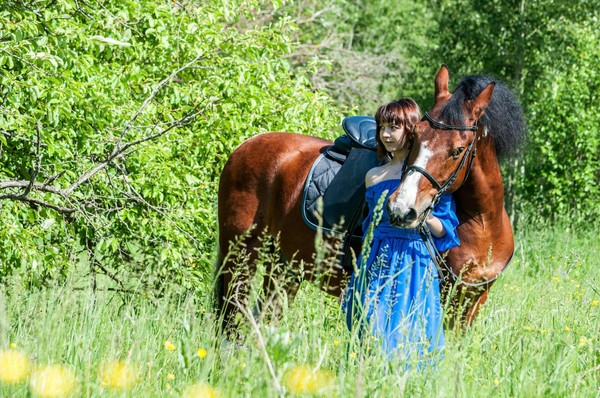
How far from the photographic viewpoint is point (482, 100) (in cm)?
373

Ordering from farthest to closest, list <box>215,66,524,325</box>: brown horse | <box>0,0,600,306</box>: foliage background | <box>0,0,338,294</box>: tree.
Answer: <box>0,0,338,294</box>: tree → <box>0,0,600,306</box>: foliage background → <box>215,66,524,325</box>: brown horse

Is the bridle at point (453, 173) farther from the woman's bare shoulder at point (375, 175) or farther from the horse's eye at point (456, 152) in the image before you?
the woman's bare shoulder at point (375, 175)

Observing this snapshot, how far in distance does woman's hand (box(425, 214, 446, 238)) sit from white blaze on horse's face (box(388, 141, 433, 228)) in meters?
0.19

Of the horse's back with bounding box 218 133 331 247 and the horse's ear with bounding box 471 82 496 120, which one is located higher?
the horse's ear with bounding box 471 82 496 120

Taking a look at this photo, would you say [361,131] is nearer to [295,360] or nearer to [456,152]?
[456,152]

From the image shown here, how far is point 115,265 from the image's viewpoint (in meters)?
5.68

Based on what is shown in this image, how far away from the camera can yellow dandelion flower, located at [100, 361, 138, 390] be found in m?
2.23

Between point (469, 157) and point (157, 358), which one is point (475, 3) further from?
point (157, 358)

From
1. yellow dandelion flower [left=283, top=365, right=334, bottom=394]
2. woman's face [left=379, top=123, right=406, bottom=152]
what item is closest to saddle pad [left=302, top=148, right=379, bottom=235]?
woman's face [left=379, top=123, right=406, bottom=152]

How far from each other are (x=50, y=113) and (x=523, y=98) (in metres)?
12.1

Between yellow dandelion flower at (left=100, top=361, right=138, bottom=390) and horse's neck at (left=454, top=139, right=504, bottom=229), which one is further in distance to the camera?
horse's neck at (left=454, top=139, right=504, bottom=229)

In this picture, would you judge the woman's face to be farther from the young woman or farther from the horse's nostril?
the horse's nostril

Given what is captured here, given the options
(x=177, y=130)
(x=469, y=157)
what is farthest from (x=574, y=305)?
(x=177, y=130)

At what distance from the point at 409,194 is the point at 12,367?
72.7 inches
